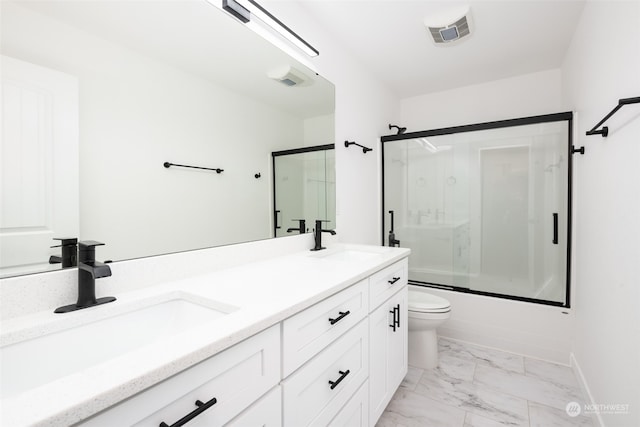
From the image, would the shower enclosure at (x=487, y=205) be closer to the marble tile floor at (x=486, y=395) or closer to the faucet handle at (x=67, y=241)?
the marble tile floor at (x=486, y=395)

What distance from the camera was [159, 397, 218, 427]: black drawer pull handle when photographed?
1.93 feet

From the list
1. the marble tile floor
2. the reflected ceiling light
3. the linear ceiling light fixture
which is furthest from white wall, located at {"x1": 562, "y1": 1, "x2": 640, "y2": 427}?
the linear ceiling light fixture

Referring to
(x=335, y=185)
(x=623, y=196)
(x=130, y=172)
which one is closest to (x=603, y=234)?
(x=623, y=196)

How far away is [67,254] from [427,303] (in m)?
2.11

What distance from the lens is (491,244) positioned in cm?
259

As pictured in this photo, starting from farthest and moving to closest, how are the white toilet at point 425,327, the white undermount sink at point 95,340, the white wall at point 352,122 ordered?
the white toilet at point 425,327 → the white wall at point 352,122 → the white undermount sink at point 95,340

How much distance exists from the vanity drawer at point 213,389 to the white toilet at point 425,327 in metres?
1.55

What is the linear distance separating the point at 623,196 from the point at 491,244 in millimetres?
1366

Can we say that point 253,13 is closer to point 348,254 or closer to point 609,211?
point 348,254

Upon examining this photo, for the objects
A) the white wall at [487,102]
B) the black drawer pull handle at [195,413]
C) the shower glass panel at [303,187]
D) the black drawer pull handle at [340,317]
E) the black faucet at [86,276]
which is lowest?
the black drawer pull handle at [195,413]

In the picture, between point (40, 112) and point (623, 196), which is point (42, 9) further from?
point (623, 196)

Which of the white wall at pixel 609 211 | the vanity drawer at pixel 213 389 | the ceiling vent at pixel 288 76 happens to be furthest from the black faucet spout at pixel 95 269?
the white wall at pixel 609 211

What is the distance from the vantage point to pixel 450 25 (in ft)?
6.57

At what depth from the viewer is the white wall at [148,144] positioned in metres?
0.91
